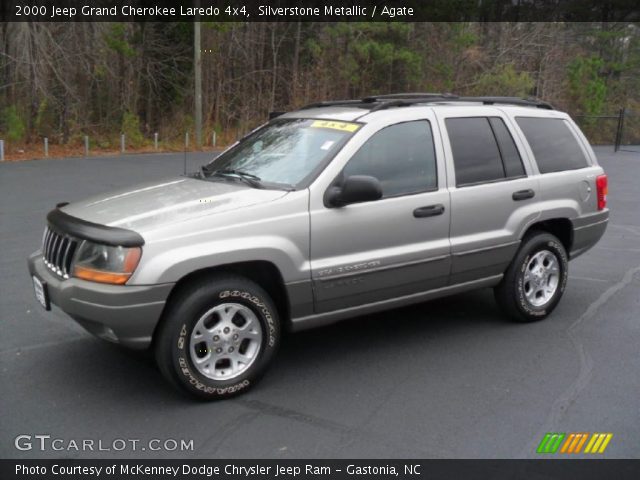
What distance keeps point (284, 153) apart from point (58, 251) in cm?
171

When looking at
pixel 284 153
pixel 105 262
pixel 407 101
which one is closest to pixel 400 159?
pixel 407 101

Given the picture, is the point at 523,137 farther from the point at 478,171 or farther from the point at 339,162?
the point at 339,162

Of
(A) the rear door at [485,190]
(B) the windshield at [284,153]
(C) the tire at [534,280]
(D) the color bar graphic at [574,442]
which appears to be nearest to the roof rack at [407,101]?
(A) the rear door at [485,190]

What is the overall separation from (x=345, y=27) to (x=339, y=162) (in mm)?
29624

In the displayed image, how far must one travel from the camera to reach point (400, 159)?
4.91 metres

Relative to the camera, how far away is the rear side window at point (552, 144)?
5793mm

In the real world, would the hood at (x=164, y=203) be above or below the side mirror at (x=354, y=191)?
below

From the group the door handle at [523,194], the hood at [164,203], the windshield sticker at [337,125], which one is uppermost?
the windshield sticker at [337,125]

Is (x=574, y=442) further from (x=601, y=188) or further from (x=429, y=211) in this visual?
(x=601, y=188)

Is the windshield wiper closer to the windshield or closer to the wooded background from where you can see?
the windshield

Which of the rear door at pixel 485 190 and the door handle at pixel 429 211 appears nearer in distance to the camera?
the door handle at pixel 429 211

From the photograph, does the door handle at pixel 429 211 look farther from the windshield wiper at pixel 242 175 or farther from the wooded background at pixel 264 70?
the wooded background at pixel 264 70

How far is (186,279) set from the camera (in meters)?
4.09

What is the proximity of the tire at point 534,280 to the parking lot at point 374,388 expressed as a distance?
155 millimetres
